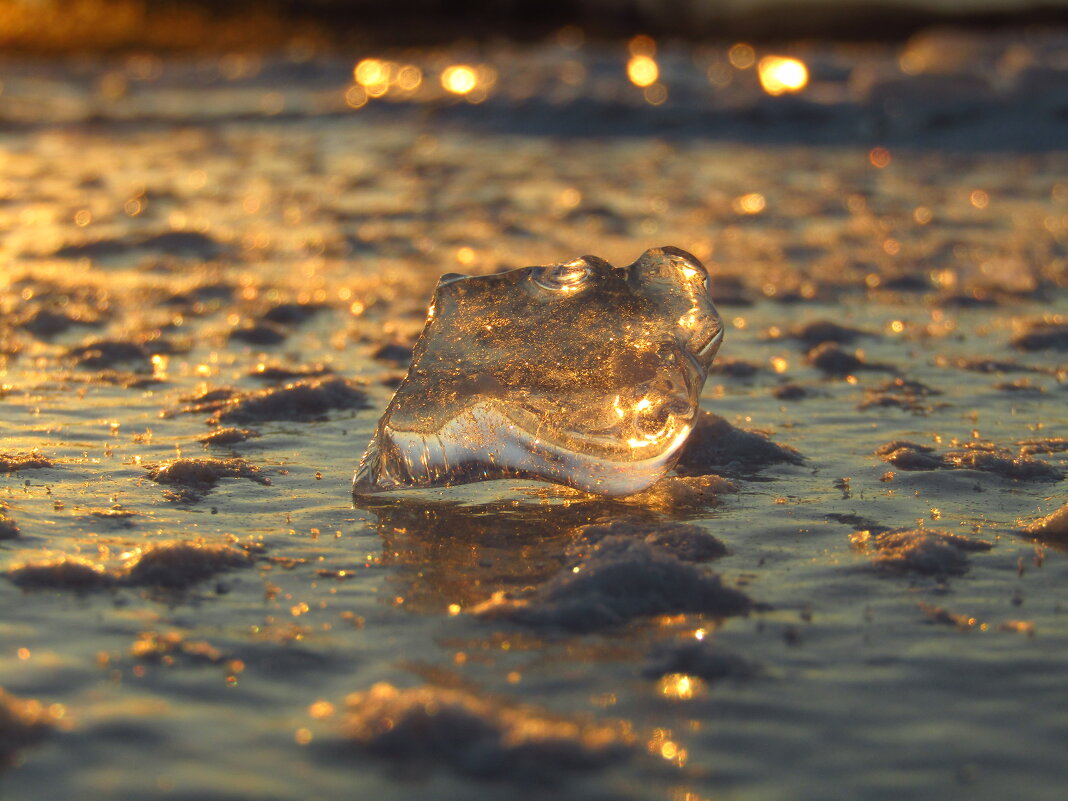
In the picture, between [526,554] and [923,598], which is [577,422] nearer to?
[526,554]

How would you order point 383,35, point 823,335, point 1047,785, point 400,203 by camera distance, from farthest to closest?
point 383,35, point 400,203, point 823,335, point 1047,785

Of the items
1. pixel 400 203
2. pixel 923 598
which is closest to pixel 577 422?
pixel 923 598

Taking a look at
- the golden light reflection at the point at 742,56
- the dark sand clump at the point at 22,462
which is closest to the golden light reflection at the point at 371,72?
the golden light reflection at the point at 742,56

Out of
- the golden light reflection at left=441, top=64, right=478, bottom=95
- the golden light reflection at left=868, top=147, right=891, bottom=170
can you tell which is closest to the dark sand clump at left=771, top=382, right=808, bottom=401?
the golden light reflection at left=868, top=147, right=891, bottom=170

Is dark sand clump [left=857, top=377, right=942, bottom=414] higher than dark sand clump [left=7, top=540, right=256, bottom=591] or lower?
higher

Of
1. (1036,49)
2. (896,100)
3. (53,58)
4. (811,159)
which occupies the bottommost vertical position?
(811,159)

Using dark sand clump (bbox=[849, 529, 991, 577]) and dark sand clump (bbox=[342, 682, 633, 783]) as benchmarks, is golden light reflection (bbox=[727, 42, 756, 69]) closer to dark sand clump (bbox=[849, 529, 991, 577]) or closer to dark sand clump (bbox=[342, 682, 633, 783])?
dark sand clump (bbox=[849, 529, 991, 577])

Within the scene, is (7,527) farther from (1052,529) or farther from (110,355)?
(1052,529)
